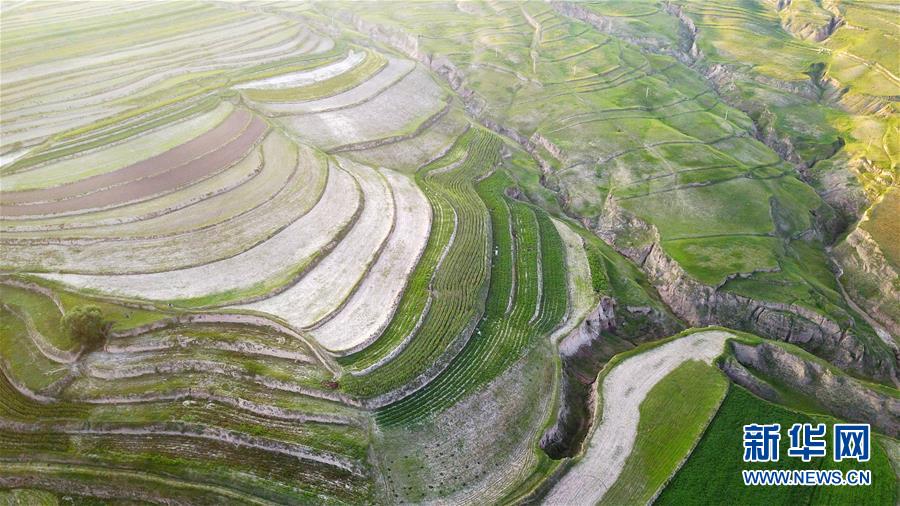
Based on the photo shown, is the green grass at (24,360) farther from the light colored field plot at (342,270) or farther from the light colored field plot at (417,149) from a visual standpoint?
the light colored field plot at (417,149)

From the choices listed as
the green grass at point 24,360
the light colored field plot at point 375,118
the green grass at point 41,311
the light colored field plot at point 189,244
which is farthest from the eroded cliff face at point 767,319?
the green grass at point 24,360

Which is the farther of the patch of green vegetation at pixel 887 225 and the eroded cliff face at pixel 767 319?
the patch of green vegetation at pixel 887 225

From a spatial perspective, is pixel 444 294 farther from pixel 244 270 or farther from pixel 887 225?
pixel 887 225

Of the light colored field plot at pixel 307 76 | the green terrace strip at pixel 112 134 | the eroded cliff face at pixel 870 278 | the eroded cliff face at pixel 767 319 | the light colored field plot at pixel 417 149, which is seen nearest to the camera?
the eroded cliff face at pixel 767 319

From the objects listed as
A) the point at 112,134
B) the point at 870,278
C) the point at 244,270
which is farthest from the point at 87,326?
the point at 870,278

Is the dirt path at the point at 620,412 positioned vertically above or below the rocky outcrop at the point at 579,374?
above

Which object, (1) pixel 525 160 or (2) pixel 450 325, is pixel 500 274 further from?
(1) pixel 525 160
